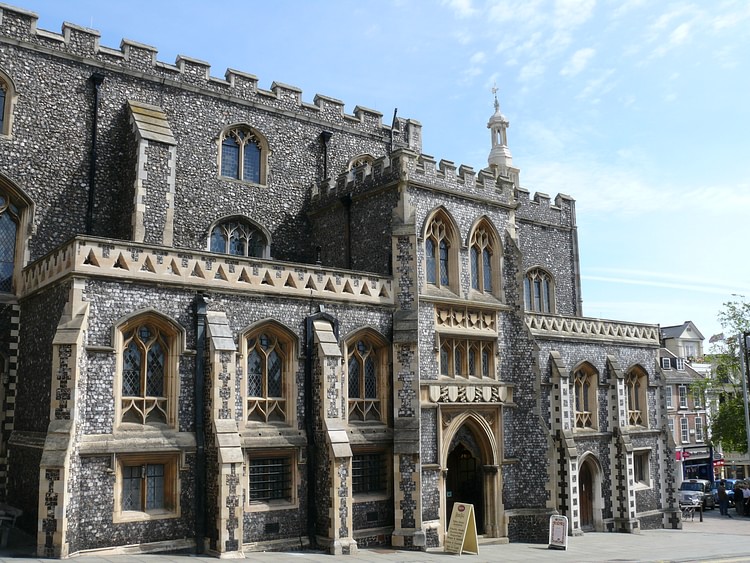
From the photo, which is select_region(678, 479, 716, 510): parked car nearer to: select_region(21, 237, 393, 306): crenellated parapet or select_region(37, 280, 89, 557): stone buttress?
select_region(21, 237, 393, 306): crenellated parapet

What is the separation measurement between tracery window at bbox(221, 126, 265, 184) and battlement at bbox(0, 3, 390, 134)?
1.17 metres

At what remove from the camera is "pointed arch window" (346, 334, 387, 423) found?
19516 mm

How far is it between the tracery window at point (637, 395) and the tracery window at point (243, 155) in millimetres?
15758

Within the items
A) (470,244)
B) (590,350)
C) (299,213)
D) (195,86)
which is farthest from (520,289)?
(195,86)

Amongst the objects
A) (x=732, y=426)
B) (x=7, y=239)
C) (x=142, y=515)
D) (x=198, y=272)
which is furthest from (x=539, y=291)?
(x=7, y=239)

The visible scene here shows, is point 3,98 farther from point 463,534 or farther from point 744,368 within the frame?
point 744,368

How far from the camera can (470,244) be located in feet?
72.7

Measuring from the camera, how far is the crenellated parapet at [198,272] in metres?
15.6

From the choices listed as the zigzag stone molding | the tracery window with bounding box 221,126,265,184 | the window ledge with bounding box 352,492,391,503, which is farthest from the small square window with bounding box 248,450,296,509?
the tracery window with bounding box 221,126,265,184

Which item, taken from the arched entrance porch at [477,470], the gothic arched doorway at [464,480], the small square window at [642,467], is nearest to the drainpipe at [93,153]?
the arched entrance porch at [477,470]

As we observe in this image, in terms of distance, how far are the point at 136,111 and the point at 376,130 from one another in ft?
30.1

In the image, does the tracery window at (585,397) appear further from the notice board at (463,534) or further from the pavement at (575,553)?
the notice board at (463,534)

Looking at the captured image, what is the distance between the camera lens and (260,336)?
18.0 metres

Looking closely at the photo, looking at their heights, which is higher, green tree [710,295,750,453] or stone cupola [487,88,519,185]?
stone cupola [487,88,519,185]
